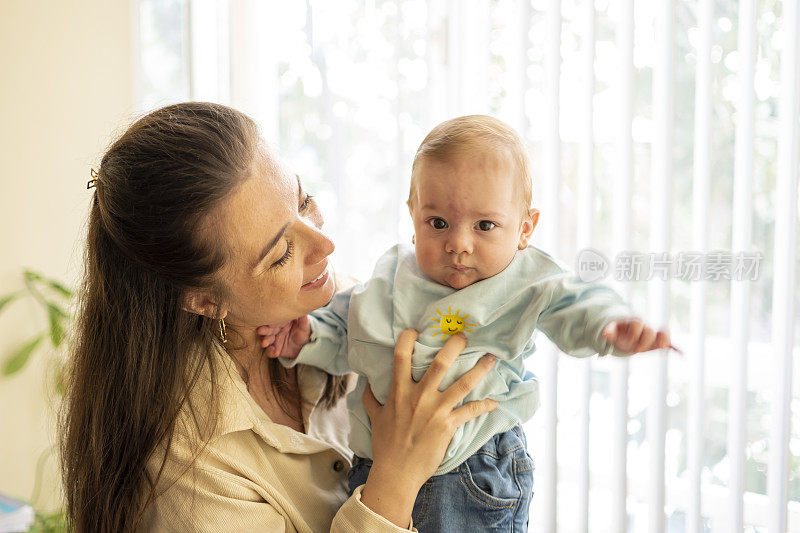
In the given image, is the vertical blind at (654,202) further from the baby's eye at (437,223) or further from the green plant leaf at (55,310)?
the green plant leaf at (55,310)

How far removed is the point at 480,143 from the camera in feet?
3.94

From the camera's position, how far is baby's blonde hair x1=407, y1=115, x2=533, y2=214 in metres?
1.21

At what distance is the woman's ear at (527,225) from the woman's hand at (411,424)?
0.23 meters

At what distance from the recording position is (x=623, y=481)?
69.2 inches

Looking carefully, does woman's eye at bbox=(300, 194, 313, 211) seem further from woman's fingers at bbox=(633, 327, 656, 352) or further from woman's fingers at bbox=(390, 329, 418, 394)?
woman's fingers at bbox=(633, 327, 656, 352)

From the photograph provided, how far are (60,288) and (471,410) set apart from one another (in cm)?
179

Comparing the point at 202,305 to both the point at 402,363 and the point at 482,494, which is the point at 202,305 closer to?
the point at 402,363

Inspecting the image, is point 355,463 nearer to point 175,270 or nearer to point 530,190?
point 175,270

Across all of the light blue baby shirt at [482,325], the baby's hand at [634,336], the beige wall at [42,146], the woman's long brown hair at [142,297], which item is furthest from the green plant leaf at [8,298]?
the baby's hand at [634,336]

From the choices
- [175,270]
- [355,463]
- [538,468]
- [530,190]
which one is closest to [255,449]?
[355,463]

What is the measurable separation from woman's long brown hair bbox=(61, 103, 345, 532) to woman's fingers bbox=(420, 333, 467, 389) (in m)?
0.40

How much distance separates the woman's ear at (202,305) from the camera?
1233 mm

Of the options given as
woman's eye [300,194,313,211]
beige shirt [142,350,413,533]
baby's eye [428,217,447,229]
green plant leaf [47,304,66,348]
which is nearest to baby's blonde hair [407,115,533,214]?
baby's eye [428,217,447,229]

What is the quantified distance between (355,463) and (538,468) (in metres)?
0.82
